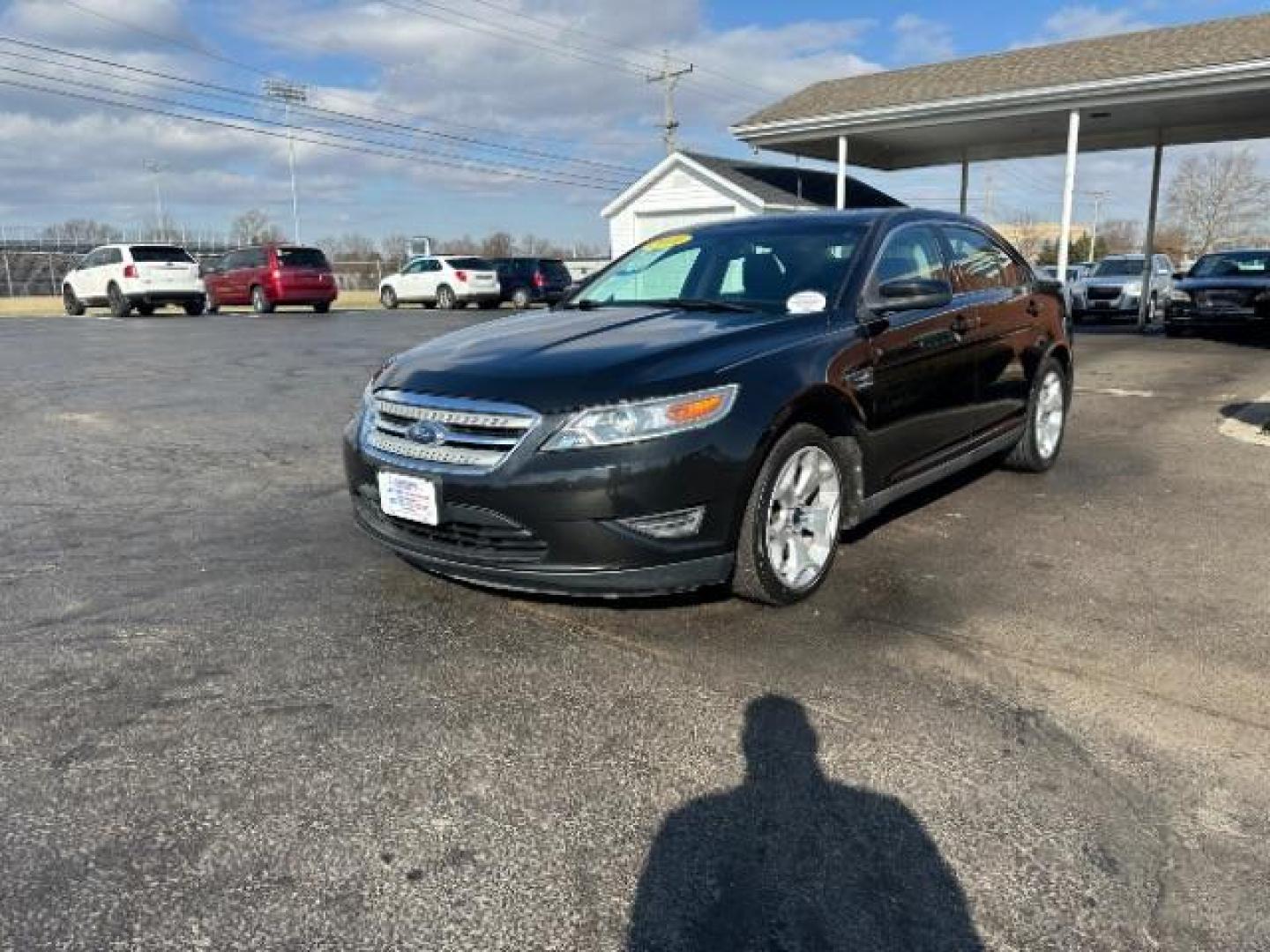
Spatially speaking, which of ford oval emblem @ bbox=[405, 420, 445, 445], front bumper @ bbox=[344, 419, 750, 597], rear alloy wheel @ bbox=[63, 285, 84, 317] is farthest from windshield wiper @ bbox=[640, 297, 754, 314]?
rear alloy wheel @ bbox=[63, 285, 84, 317]

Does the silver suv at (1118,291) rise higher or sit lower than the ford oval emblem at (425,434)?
higher

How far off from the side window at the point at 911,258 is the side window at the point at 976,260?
0.19 metres

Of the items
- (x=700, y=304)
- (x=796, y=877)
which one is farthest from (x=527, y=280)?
(x=796, y=877)

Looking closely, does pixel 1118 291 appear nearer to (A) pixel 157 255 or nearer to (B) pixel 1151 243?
(B) pixel 1151 243

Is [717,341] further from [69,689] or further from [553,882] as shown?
[69,689]

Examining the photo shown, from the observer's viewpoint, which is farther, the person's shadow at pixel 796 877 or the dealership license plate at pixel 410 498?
the dealership license plate at pixel 410 498

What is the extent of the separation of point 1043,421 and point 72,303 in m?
26.5

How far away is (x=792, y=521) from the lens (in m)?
3.77

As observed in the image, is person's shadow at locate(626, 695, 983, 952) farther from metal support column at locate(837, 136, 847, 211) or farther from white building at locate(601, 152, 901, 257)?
white building at locate(601, 152, 901, 257)

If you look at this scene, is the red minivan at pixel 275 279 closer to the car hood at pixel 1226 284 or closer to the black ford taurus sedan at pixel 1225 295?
the black ford taurus sedan at pixel 1225 295

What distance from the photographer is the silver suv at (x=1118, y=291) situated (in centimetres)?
2036

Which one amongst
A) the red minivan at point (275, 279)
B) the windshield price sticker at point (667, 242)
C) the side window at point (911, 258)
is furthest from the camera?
the red minivan at point (275, 279)

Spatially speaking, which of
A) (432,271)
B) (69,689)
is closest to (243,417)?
(69,689)

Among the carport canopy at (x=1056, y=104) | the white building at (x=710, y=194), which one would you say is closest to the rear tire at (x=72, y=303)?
the white building at (x=710, y=194)
